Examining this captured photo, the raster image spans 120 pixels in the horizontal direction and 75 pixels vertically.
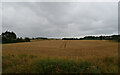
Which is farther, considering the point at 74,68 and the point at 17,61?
the point at 17,61

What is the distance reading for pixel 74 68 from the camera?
4281mm

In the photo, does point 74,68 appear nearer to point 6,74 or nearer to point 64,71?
point 64,71

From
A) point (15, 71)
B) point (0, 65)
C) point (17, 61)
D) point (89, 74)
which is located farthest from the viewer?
point (17, 61)

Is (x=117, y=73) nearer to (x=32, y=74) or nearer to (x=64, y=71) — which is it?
(x=64, y=71)

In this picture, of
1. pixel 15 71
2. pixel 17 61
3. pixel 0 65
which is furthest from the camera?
pixel 17 61

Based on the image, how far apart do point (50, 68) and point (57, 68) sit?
0.44 meters

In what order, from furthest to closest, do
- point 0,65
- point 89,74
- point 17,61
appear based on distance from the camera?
1. point 17,61
2. point 0,65
3. point 89,74

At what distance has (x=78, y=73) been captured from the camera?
3961 millimetres

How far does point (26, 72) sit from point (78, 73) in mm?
3031

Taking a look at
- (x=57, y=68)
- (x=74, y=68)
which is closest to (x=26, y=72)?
(x=57, y=68)

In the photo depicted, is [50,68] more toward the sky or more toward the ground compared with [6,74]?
more toward the sky

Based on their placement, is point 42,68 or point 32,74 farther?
point 42,68

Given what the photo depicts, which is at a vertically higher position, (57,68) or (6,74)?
(57,68)

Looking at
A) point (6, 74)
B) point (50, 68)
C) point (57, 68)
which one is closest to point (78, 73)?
point (57, 68)
